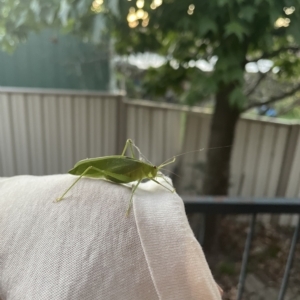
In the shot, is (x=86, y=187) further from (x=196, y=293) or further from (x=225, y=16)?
(x=225, y=16)

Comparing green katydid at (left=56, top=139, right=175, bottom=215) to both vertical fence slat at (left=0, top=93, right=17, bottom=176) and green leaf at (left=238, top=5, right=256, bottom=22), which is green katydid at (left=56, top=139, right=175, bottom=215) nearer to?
green leaf at (left=238, top=5, right=256, bottom=22)

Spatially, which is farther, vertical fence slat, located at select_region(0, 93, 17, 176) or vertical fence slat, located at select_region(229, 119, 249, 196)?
vertical fence slat, located at select_region(0, 93, 17, 176)

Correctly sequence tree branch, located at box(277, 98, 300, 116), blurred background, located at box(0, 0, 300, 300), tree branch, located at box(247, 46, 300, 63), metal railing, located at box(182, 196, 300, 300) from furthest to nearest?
tree branch, located at box(277, 98, 300, 116)
tree branch, located at box(247, 46, 300, 63)
blurred background, located at box(0, 0, 300, 300)
metal railing, located at box(182, 196, 300, 300)

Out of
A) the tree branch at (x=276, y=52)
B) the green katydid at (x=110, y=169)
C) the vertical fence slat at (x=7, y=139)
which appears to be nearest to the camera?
the green katydid at (x=110, y=169)

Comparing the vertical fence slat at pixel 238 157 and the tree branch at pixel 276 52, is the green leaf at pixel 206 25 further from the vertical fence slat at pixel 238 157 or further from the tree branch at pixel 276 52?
the vertical fence slat at pixel 238 157

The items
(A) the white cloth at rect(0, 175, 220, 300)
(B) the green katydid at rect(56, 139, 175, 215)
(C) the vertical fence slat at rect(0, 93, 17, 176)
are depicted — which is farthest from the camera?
(C) the vertical fence slat at rect(0, 93, 17, 176)

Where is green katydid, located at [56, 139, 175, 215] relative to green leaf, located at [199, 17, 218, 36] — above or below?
below

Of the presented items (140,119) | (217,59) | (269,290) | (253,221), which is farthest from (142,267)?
(140,119)

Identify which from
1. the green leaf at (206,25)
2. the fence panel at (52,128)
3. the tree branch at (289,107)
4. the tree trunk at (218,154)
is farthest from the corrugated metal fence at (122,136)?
the green leaf at (206,25)

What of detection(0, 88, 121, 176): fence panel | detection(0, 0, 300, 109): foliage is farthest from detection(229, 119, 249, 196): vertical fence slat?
detection(0, 88, 121, 176): fence panel
